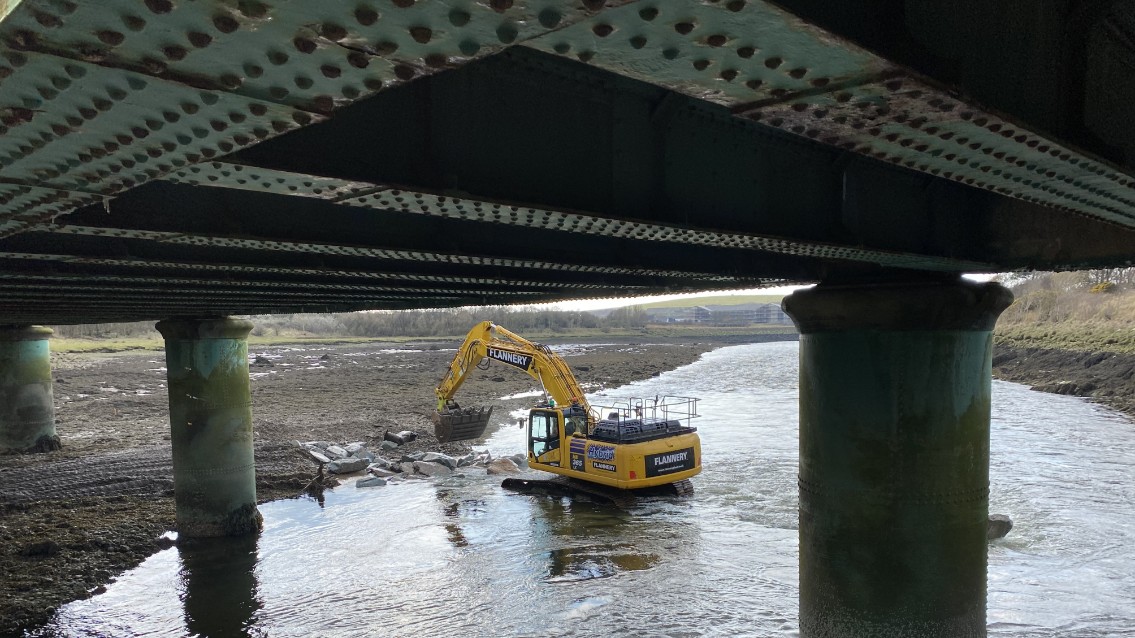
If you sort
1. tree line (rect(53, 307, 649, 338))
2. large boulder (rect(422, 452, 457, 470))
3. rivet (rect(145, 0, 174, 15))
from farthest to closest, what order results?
tree line (rect(53, 307, 649, 338)), large boulder (rect(422, 452, 457, 470)), rivet (rect(145, 0, 174, 15))

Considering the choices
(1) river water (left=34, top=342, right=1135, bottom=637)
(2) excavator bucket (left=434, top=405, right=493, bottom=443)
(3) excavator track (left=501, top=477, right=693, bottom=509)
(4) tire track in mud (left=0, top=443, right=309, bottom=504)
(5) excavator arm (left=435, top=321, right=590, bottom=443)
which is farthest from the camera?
(2) excavator bucket (left=434, top=405, right=493, bottom=443)

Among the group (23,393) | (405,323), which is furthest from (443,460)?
(405,323)

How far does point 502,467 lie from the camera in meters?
23.0

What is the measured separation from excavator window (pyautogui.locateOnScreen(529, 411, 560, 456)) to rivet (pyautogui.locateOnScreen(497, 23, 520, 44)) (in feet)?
58.9

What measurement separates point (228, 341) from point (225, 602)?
6.84 m

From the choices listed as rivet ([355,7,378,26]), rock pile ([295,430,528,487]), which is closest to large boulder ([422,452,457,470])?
rock pile ([295,430,528,487])

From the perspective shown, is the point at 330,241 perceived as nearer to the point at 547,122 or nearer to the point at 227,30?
the point at 547,122

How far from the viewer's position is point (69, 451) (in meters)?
25.4

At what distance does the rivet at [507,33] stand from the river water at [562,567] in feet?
36.1

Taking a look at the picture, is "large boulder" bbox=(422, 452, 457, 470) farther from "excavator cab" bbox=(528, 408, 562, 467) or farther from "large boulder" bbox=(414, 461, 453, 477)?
"excavator cab" bbox=(528, 408, 562, 467)

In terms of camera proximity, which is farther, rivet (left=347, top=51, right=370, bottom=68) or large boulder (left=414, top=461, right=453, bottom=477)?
large boulder (left=414, top=461, right=453, bottom=477)

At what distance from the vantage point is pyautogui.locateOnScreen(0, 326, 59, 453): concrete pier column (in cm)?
2536

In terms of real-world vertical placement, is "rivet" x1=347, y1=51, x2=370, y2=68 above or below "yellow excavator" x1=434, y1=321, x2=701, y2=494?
above

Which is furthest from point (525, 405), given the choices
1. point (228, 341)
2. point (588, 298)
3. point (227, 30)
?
point (227, 30)
